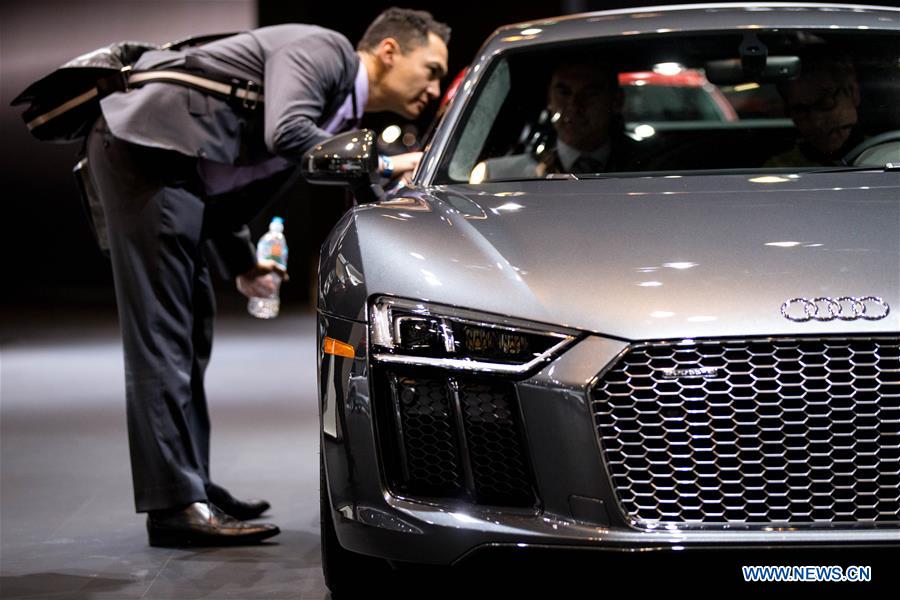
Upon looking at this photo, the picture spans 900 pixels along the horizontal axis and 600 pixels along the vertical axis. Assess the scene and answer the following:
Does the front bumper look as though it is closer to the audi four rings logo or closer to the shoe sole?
the audi four rings logo

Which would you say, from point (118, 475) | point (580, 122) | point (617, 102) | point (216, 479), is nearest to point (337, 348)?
point (580, 122)

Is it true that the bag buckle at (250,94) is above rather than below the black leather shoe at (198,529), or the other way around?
above

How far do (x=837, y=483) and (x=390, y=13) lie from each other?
260cm

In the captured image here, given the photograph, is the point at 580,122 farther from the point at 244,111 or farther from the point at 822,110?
the point at 244,111

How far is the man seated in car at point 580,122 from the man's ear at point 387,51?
0.57 metres

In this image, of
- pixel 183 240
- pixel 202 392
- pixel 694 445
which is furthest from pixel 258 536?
pixel 694 445

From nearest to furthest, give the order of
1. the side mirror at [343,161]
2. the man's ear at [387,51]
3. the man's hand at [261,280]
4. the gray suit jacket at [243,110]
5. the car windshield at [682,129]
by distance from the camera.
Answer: the side mirror at [343,161], the car windshield at [682,129], the gray suit jacket at [243,110], the man's ear at [387,51], the man's hand at [261,280]

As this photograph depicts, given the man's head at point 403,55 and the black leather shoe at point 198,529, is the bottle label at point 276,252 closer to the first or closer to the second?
the man's head at point 403,55

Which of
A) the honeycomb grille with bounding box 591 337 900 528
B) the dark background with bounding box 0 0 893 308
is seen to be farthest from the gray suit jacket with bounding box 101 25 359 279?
the dark background with bounding box 0 0 893 308

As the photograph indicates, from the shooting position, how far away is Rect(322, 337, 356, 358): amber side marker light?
8.86ft

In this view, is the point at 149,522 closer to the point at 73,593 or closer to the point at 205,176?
the point at 73,593

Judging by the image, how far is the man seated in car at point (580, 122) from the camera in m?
3.88

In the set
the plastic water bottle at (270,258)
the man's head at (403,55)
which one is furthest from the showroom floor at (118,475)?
the man's head at (403,55)

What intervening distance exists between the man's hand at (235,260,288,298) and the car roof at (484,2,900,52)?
4.12 feet
